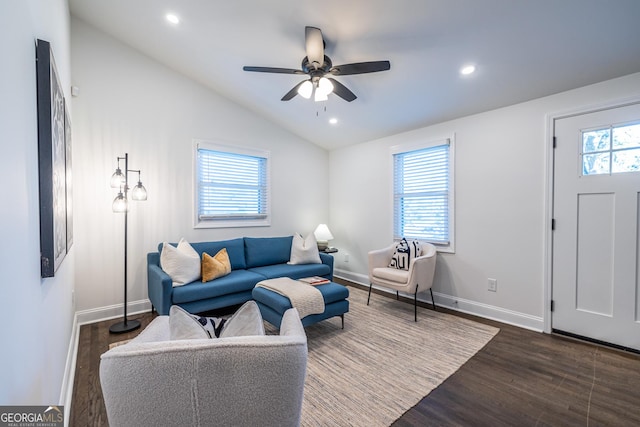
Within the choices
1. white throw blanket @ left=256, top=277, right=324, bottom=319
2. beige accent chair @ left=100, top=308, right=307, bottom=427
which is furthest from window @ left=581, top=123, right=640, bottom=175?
beige accent chair @ left=100, top=308, right=307, bottom=427

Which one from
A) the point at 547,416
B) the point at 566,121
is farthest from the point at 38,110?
the point at 566,121

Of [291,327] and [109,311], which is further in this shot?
[109,311]

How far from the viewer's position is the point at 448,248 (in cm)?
359

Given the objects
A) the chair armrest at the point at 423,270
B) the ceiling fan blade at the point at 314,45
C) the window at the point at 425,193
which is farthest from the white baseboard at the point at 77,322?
the window at the point at 425,193

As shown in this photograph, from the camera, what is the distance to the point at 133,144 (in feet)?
11.0

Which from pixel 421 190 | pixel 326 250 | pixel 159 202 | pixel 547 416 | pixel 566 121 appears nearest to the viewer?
pixel 547 416

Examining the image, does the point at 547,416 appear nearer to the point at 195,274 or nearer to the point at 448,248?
the point at 448,248

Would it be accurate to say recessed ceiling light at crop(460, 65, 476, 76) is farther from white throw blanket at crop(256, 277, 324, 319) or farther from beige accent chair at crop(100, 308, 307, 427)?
beige accent chair at crop(100, 308, 307, 427)

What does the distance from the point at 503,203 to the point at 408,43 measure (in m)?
2.02

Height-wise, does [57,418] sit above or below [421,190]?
below

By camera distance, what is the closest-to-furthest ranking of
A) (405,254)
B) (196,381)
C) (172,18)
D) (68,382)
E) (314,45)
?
1. (196,381)
2. (68,382)
3. (314,45)
4. (172,18)
5. (405,254)

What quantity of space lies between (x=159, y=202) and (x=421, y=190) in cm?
353

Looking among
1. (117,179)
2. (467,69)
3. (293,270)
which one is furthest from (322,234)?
(467,69)

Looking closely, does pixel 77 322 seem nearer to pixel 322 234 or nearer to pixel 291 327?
pixel 291 327
